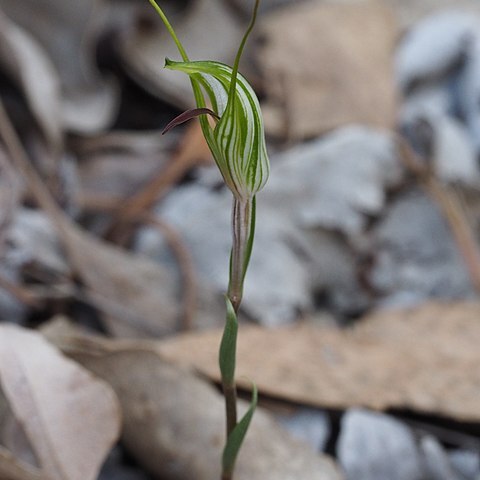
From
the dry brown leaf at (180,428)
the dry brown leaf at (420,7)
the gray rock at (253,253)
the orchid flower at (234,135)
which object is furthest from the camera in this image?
the dry brown leaf at (420,7)

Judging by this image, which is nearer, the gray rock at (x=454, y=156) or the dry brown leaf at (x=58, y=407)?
the dry brown leaf at (x=58, y=407)

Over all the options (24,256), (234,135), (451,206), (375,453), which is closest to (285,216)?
(451,206)

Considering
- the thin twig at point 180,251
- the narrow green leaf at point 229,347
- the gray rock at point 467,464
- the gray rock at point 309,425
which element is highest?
the narrow green leaf at point 229,347

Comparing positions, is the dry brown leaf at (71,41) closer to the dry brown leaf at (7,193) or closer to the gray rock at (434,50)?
the dry brown leaf at (7,193)

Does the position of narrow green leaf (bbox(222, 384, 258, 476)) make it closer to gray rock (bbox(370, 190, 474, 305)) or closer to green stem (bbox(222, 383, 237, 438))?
green stem (bbox(222, 383, 237, 438))

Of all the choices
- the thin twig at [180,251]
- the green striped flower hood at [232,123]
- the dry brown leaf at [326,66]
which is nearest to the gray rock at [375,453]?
the thin twig at [180,251]

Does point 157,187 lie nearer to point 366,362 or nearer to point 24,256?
point 24,256

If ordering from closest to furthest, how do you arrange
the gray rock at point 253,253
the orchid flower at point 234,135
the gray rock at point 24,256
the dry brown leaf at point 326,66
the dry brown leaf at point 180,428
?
1. the orchid flower at point 234,135
2. the dry brown leaf at point 180,428
3. the gray rock at point 24,256
4. the gray rock at point 253,253
5. the dry brown leaf at point 326,66

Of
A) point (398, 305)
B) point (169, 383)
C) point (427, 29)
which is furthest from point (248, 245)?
point (427, 29)
